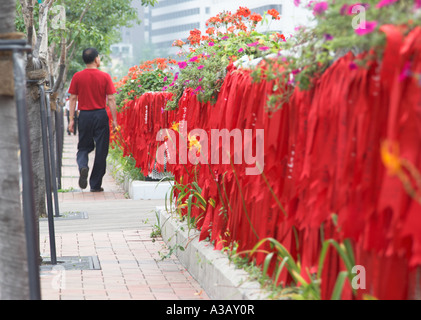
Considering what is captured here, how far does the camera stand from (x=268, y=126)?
480cm

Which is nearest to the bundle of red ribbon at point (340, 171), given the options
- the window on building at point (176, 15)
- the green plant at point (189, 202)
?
the green plant at point (189, 202)

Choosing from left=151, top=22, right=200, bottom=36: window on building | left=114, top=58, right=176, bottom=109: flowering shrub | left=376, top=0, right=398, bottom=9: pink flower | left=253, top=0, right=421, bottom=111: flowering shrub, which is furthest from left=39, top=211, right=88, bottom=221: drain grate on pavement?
left=151, top=22, right=200, bottom=36: window on building

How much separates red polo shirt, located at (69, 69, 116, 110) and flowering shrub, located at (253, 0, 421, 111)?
6.99m

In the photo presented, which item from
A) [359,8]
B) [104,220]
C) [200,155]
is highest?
[359,8]

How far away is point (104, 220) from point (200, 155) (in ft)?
10.6

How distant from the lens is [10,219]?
12.9ft

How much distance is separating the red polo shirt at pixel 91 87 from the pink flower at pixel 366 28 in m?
8.60

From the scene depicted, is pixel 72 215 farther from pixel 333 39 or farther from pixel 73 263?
pixel 333 39

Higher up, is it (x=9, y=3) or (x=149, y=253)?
(x=9, y=3)

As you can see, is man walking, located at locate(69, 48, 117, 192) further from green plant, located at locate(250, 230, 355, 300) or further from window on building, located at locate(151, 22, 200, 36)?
window on building, located at locate(151, 22, 200, 36)

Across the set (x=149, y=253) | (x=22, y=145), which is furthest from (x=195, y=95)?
(x=22, y=145)

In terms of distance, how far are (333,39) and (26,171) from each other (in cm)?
146

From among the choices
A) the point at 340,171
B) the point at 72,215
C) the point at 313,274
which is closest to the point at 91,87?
the point at 72,215

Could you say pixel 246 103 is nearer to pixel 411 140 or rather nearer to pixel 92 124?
pixel 411 140
